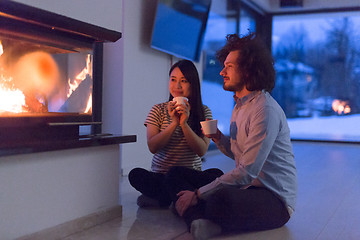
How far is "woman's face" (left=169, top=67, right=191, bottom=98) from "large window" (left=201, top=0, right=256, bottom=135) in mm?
2945

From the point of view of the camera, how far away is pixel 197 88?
2.46 meters

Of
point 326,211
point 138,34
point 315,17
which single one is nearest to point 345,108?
point 315,17

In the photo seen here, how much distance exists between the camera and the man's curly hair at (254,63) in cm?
198

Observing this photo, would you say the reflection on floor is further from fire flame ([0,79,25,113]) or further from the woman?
fire flame ([0,79,25,113])

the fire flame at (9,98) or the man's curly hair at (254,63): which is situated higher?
the man's curly hair at (254,63)

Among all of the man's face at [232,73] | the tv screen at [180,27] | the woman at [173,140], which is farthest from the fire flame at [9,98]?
the tv screen at [180,27]

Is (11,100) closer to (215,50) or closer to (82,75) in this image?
(82,75)

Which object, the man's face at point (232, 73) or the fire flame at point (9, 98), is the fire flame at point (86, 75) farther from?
the man's face at point (232, 73)

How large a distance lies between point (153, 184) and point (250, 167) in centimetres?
80

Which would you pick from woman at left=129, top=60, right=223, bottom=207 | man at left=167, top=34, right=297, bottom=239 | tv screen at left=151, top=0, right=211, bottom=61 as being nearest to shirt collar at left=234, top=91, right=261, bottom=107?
man at left=167, top=34, right=297, bottom=239

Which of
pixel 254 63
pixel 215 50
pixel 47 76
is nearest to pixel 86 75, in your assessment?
pixel 47 76

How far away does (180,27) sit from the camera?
4.29m

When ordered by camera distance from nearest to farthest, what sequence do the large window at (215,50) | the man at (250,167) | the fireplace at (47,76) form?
the fireplace at (47,76) → the man at (250,167) → the large window at (215,50)

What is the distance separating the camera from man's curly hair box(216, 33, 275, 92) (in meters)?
1.98
